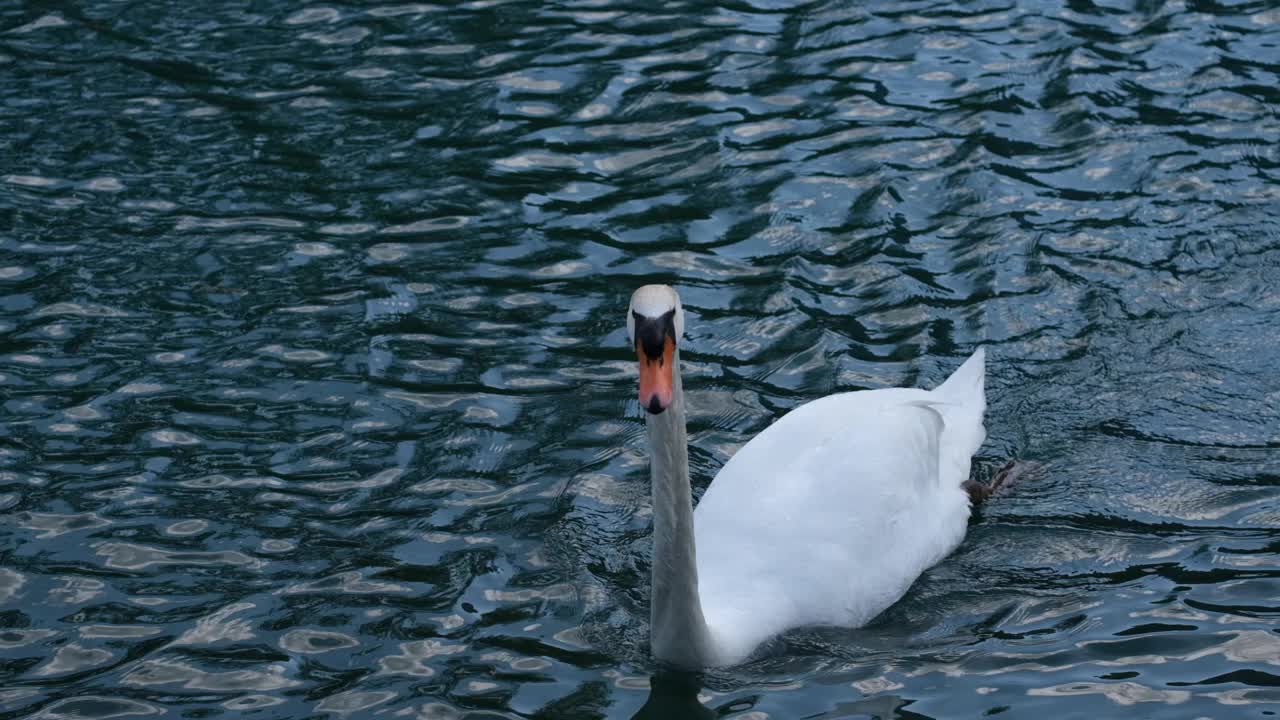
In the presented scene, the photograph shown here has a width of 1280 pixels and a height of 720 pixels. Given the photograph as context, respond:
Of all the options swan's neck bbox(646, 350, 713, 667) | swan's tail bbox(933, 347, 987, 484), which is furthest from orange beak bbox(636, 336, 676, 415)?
swan's tail bbox(933, 347, 987, 484)

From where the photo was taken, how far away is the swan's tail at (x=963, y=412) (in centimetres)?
779

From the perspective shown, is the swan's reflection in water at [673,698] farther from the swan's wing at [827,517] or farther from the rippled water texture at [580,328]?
the swan's wing at [827,517]

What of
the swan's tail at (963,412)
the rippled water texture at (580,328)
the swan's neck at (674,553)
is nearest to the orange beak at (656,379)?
the swan's neck at (674,553)

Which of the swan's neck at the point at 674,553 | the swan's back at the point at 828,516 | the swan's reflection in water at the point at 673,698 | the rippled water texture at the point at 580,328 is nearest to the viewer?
the swan's neck at the point at 674,553

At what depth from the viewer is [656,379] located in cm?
555

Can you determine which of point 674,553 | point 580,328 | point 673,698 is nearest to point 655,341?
point 674,553

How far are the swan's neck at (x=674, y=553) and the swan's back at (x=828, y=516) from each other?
0.55 ft

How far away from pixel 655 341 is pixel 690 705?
1.52 m

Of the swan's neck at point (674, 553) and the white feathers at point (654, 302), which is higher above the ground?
the white feathers at point (654, 302)

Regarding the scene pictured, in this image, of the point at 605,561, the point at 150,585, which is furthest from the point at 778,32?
the point at 150,585

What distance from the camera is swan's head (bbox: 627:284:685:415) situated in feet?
18.1

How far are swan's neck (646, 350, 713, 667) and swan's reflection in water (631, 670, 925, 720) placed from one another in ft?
0.25

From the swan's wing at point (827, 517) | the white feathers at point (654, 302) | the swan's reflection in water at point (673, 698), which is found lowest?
the swan's reflection in water at point (673, 698)

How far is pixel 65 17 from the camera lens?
13180 mm
